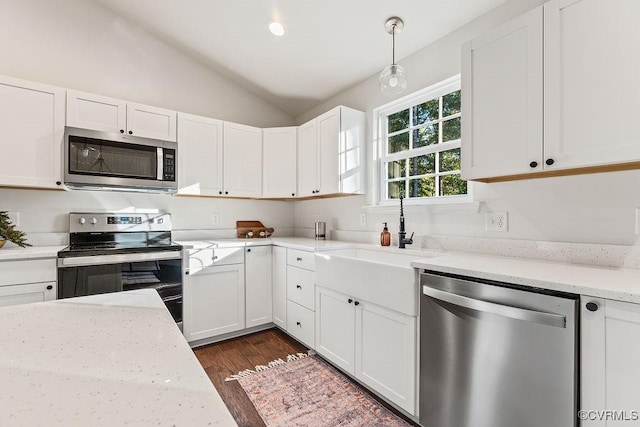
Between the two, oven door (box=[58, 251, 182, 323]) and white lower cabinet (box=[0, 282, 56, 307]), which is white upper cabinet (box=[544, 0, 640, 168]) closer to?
oven door (box=[58, 251, 182, 323])

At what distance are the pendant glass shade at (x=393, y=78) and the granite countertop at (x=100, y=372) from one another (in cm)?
172

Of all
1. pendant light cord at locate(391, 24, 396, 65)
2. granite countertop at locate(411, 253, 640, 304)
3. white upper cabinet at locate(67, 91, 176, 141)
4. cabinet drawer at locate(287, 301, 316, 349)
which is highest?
pendant light cord at locate(391, 24, 396, 65)

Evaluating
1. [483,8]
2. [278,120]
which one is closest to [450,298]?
[483,8]

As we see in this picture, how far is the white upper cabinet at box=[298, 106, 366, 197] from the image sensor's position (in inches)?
109

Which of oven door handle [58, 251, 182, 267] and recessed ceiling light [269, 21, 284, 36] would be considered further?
recessed ceiling light [269, 21, 284, 36]

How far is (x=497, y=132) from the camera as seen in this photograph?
5.34 ft

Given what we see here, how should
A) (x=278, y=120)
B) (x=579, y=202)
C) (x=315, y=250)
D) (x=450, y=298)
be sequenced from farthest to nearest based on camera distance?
(x=278, y=120)
(x=315, y=250)
(x=579, y=202)
(x=450, y=298)

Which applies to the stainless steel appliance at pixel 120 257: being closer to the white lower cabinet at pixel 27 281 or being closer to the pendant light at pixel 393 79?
the white lower cabinet at pixel 27 281

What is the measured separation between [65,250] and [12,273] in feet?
0.96

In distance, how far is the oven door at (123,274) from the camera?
2.11 meters

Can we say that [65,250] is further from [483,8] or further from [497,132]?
[483,8]

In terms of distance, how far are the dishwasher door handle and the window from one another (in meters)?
1.03

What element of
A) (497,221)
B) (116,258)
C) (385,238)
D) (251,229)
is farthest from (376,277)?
(251,229)

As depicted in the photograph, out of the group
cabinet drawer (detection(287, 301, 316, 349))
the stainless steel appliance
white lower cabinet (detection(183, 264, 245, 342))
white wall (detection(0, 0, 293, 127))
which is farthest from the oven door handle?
white wall (detection(0, 0, 293, 127))
